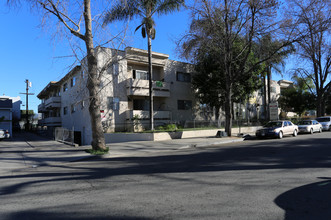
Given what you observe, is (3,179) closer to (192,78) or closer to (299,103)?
(192,78)

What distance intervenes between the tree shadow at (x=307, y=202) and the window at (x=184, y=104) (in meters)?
21.9

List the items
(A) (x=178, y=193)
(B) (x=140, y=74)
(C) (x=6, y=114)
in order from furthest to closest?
(C) (x=6, y=114)
(B) (x=140, y=74)
(A) (x=178, y=193)

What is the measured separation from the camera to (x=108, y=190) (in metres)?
5.52

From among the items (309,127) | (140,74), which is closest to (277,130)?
(309,127)

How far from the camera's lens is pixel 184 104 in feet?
90.6

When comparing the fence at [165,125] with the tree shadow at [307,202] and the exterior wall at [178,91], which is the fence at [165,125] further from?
the tree shadow at [307,202]

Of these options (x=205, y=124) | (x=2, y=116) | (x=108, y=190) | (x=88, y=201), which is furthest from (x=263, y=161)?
(x=2, y=116)

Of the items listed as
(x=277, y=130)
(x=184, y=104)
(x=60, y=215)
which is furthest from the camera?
(x=184, y=104)

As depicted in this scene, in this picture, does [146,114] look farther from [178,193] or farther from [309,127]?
[178,193]

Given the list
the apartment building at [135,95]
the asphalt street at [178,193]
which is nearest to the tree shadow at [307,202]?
the asphalt street at [178,193]

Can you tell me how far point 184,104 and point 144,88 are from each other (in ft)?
20.2

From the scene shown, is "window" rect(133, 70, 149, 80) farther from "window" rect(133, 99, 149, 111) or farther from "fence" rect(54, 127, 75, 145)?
"fence" rect(54, 127, 75, 145)

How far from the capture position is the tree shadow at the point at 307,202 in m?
3.83

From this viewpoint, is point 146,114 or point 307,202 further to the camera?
point 146,114
